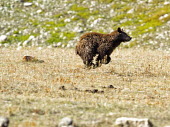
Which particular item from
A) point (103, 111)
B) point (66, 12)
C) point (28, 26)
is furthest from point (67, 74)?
point (66, 12)

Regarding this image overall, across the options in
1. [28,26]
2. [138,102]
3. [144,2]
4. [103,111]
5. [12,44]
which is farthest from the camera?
[144,2]

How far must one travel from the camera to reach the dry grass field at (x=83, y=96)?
363 inches

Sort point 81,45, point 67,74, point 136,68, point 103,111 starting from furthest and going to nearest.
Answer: point 136,68, point 81,45, point 67,74, point 103,111

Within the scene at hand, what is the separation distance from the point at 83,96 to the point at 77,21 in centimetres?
3768

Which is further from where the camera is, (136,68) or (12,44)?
(12,44)

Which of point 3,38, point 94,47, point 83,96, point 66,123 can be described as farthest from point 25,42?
point 66,123

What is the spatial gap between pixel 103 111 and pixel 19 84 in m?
5.30

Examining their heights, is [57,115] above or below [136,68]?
above

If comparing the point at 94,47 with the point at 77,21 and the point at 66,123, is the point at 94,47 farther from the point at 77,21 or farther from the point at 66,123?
the point at 77,21

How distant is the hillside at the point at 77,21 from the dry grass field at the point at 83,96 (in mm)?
19681

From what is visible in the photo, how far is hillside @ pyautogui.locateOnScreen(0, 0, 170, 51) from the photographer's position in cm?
4216

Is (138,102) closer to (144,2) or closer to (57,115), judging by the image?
Answer: (57,115)

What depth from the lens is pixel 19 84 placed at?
14.4 metres

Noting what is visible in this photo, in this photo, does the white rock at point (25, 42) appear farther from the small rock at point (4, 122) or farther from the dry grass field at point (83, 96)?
the small rock at point (4, 122)
